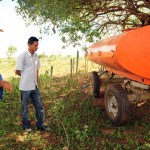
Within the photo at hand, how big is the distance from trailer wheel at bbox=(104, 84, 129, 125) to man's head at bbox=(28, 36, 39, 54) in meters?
2.34

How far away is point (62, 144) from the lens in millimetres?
7387

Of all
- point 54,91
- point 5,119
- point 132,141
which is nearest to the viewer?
point 132,141

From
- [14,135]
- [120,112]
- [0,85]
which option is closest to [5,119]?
[14,135]

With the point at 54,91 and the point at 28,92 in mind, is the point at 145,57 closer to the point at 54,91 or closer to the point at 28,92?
the point at 28,92

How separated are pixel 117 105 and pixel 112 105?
645 mm

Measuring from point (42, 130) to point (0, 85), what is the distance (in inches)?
146

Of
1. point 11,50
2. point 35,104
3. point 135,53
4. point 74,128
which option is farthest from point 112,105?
point 11,50

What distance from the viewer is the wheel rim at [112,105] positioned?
8.92 m

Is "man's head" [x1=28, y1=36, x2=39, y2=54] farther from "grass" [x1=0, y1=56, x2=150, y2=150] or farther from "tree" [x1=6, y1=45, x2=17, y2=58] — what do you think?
"tree" [x1=6, y1=45, x2=17, y2=58]

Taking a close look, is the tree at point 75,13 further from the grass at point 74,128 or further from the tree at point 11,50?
the tree at point 11,50

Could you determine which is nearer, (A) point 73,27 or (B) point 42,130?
(B) point 42,130

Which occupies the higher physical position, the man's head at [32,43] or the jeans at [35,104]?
the man's head at [32,43]

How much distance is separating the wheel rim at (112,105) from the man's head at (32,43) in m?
2.49

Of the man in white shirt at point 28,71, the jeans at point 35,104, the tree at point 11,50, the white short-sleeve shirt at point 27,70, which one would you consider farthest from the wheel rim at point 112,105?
the tree at point 11,50
